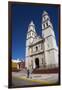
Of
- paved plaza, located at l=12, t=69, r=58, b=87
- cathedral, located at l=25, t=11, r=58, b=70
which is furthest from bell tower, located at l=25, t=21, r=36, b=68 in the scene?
paved plaza, located at l=12, t=69, r=58, b=87

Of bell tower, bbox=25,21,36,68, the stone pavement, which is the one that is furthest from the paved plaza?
bell tower, bbox=25,21,36,68

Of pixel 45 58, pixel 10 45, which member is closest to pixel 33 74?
pixel 45 58

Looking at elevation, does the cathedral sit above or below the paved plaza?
above

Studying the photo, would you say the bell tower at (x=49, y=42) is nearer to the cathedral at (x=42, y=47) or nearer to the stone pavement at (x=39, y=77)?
the cathedral at (x=42, y=47)

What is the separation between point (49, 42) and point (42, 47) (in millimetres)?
84

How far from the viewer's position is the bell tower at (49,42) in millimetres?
2490

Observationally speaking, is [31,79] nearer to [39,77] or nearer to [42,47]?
[39,77]

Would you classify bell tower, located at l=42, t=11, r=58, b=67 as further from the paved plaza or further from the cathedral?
the paved plaza

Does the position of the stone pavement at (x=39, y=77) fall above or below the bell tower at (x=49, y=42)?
below

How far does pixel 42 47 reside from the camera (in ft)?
8.17

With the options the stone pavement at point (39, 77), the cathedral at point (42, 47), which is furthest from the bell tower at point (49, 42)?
the stone pavement at point (39, 77)

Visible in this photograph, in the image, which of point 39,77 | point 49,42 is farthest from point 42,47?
point 39,77

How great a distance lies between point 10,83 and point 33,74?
23 centimetres

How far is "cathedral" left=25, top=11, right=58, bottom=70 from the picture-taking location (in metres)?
2.45
